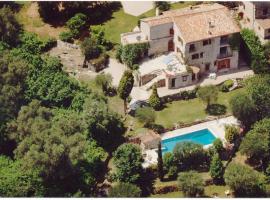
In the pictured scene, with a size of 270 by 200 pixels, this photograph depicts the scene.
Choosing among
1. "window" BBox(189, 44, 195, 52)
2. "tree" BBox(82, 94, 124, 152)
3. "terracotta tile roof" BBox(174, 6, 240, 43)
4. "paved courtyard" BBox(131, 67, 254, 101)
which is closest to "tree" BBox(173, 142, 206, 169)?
"tree" BBox(82, 94, 124, 152)

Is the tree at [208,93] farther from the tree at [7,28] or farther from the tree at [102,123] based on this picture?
the tree at [7,28]

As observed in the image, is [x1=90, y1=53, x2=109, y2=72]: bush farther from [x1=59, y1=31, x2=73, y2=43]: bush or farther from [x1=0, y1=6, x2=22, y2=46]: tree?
[x1=0, y1=6, x2=22, y2=46]: tree

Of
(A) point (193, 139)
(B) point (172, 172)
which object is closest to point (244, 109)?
(A) point (193, 139)

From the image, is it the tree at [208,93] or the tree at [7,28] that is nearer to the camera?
the tree at [208,93]

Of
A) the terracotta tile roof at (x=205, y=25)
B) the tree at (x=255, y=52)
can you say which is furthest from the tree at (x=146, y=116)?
the tree at (x=255, y=52)

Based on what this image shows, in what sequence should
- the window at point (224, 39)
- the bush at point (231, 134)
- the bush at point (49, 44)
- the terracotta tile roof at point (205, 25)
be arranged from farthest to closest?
the bush at point (49, 44), the window at point (224, 39), the terracotta tile roof at point (205, 25), the bush at point (231, 134)

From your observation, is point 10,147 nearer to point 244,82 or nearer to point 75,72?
point 75,72

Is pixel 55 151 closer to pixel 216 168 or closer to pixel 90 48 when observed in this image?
pixel 216 168
